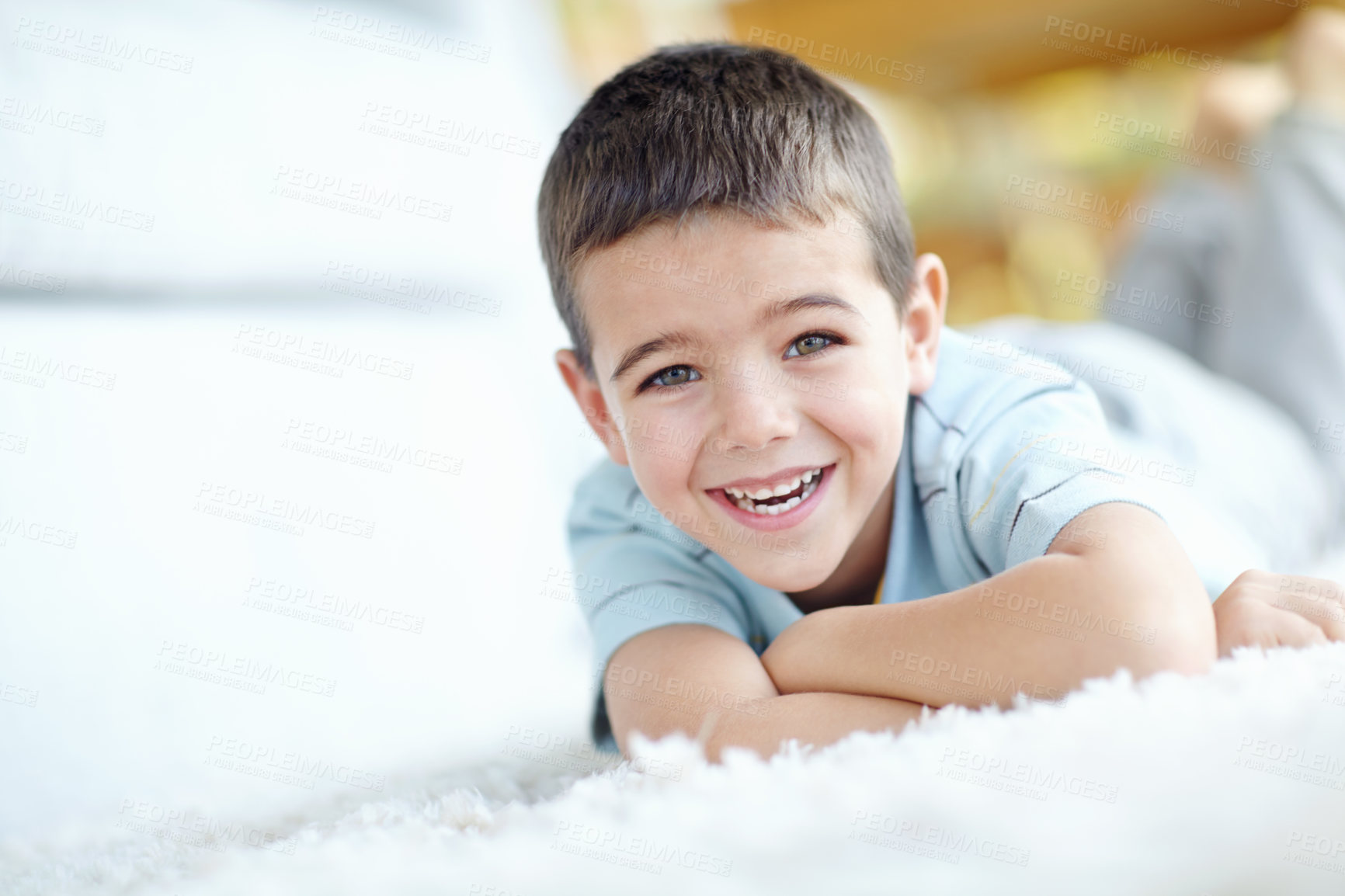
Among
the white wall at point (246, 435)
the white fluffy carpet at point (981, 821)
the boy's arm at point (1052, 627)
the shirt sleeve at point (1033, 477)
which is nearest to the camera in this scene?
the white fluffy carpet at point (981, 821)

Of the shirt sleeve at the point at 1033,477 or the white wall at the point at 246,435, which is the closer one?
the shirt sleeve at the point at 1033,477

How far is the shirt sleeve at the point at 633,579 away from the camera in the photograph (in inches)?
28.1

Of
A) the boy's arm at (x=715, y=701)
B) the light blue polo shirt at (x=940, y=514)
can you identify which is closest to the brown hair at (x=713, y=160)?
the light blue polo shirt at (x=940, y=514)

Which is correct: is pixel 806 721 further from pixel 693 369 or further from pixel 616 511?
pixel 616 511

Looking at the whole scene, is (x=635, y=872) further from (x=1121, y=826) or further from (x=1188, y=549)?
(x=1188, y=549)

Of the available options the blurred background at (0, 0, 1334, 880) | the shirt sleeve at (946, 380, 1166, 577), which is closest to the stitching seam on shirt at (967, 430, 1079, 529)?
the shirt sleeve at (946, 380, 1166, 577)

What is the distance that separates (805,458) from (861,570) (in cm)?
19

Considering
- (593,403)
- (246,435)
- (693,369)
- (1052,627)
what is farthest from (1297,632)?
(246,435)

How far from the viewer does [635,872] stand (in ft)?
1.16

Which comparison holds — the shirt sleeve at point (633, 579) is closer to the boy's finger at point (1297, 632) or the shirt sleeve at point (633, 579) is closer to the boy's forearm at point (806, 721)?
the boy's forearm at point (806, 721)

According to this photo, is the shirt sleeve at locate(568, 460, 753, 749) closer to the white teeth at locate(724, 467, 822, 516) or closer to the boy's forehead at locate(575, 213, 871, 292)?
the white teeth at locate(724, 467, 822, 516)

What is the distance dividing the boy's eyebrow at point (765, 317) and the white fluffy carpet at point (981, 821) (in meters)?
0.28

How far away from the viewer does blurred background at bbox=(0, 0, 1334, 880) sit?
715 mm

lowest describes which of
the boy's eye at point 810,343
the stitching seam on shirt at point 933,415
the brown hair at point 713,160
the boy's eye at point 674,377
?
the boy's eye at point 674,377
